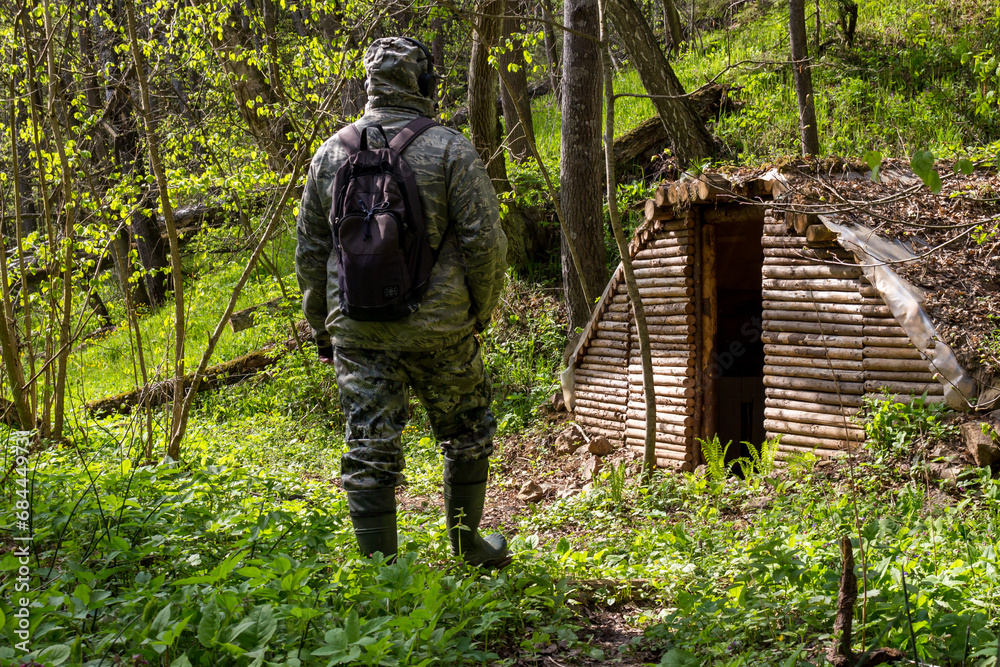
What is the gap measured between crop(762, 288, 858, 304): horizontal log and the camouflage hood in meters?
3.35

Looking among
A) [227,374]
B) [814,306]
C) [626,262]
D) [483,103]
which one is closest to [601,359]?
[626,262]

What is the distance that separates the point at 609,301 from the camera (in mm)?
6684

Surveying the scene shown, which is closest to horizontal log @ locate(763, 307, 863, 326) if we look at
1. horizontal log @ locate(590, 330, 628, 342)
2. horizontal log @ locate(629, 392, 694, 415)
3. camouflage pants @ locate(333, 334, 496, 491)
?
horizontal log @ locate(629, 392, 694, 415)

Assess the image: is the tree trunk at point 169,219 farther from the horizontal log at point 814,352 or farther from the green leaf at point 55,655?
the horizontal log at point 814,352

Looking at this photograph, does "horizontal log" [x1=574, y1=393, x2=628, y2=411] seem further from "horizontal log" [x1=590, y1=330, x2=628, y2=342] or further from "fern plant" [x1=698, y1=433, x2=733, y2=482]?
"fern plant" [x1=698, y1=433, x2=733, y2=482]

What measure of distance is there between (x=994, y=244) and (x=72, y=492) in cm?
614

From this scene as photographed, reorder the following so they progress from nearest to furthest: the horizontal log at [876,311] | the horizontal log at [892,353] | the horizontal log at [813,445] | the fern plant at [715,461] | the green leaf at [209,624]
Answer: the green leaf at [209,624] → the horizontal log at [892,353] → the horizontal log at [876,311] → the horizontal log at [813,445] → the fern plant at [715,461]

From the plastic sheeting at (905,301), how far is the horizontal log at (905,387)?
0.25 ft

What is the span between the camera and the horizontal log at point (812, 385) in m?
5.00

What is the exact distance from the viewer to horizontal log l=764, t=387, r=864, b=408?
16.4 feet

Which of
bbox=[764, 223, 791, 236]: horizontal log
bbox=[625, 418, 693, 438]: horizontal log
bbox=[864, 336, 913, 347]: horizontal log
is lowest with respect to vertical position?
bbox=[625, 418, 693, 438]: horizontal log

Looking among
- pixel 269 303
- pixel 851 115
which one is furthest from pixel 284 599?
pixel 851 115

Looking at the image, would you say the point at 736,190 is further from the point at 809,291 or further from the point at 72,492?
the point at 72,492

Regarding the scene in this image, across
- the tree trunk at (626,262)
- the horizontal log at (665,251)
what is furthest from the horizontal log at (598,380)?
the horizontal log at (665,251)
